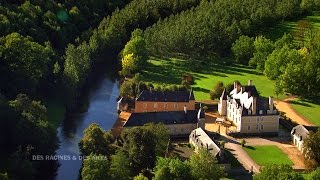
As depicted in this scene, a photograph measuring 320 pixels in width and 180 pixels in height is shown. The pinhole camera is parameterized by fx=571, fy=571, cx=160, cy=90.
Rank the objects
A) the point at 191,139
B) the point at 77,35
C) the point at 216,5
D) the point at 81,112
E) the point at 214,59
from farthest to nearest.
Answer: the point at 216,5, the point at 77,35, the point at 214,59, the point at 81,112, the point at 191,139

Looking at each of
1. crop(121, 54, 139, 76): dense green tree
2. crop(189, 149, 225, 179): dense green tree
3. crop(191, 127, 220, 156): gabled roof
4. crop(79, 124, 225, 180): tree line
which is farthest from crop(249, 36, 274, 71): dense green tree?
crop(189, 149, 225, 179): dense green tree

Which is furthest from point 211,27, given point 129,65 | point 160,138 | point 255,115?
point 160,138

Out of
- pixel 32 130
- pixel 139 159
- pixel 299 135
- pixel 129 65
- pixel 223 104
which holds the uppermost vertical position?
pixel 129 65

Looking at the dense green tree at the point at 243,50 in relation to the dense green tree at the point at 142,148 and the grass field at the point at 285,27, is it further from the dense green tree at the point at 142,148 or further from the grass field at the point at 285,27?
the dense green tree at the point at 142,148

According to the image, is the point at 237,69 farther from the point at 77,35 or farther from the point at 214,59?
the point at 77,35

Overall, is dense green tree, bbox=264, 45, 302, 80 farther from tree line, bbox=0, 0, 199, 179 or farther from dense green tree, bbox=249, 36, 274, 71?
tree line, bbox=0, 0, 199, 179

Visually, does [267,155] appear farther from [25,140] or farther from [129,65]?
[129,65]

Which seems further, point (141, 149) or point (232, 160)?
point (232, 160)

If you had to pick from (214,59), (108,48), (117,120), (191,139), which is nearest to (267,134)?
(191,139)
